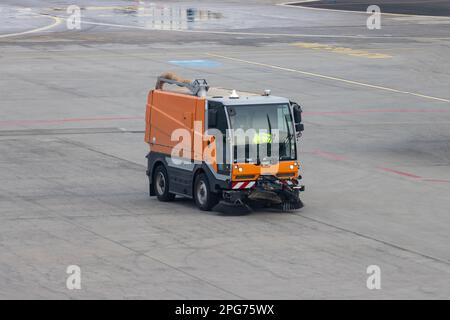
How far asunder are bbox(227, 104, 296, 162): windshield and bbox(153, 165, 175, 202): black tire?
2942 mm

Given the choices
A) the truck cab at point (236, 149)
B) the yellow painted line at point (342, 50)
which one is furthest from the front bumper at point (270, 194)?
the yellow painted line at point (342, 50)

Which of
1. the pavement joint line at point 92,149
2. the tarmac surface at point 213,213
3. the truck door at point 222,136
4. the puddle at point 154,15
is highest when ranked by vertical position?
the truck door at point 222,136

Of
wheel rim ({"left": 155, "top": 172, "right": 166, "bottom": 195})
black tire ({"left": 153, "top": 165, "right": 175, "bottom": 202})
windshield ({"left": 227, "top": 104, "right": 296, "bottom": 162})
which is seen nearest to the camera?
windshield ({"left": 227, "top": 104, "right": 296, "bottom": 162})

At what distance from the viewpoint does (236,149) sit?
3134 cm

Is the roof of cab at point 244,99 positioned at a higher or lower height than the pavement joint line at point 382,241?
higher

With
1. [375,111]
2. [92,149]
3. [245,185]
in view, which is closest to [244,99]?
[245,185]

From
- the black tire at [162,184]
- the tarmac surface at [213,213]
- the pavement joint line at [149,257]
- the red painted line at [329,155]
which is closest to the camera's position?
the pavement joint line at [149,257]

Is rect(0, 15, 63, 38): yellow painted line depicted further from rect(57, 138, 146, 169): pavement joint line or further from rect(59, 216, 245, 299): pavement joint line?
rect(59, 216, 245, 299): pavement joint line

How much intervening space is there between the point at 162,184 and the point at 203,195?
2135 millimetres

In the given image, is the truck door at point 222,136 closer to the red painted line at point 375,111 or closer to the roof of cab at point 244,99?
the roof of cab at point 244,99

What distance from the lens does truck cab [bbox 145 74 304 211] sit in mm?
31281

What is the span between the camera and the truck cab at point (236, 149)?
103 ft

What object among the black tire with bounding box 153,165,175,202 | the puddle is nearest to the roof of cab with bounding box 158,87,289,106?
the black tire with bounding box 153,165,175,202

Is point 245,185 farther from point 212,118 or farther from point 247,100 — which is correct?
point 247,100
